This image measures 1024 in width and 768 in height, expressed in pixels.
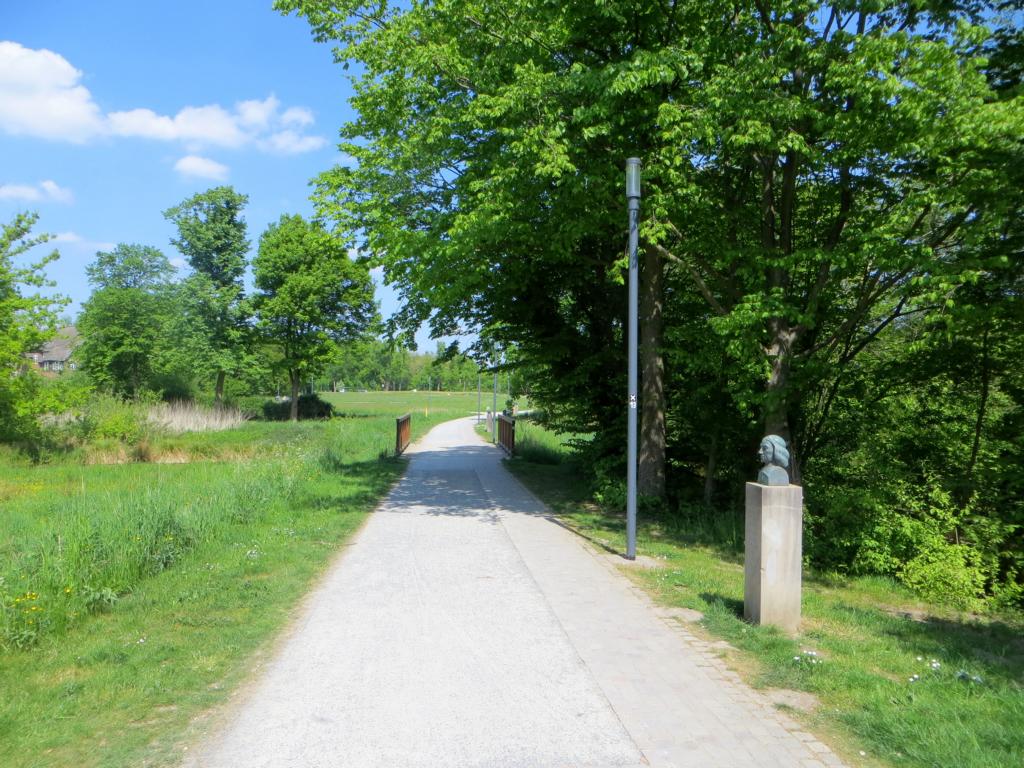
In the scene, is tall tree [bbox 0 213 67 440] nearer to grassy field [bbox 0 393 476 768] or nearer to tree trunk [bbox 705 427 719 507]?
grassy field [bbox 0 393 476 768]

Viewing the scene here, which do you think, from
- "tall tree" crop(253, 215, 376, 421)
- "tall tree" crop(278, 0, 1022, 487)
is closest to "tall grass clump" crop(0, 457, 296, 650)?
"tall tree" crop(278, 0, 1022, 487)

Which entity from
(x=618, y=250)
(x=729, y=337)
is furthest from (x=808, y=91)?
(x=618, y=250)

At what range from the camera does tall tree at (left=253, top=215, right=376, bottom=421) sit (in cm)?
4406

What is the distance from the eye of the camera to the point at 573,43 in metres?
11.1

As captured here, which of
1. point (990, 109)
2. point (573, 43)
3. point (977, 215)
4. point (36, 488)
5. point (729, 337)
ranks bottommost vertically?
point (36, 488)

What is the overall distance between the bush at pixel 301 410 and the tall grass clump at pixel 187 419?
12.8 meters

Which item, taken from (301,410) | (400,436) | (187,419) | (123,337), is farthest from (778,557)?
(123,337)

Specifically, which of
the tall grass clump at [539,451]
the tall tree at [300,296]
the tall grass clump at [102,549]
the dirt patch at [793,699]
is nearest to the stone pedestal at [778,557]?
the dirt patch at [793,699]

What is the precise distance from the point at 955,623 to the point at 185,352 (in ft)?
142

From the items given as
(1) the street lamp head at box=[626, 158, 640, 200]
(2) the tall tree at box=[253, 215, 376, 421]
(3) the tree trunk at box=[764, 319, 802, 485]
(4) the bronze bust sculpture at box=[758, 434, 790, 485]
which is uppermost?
(2) the tall tree at box=[253, 215, 376, 421]

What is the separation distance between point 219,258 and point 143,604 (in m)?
43.0

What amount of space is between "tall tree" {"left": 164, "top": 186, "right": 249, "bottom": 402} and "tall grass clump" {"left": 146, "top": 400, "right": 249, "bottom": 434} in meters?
10.2

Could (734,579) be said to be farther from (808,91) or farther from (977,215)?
(808,91)

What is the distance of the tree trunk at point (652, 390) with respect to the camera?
41.4ft
